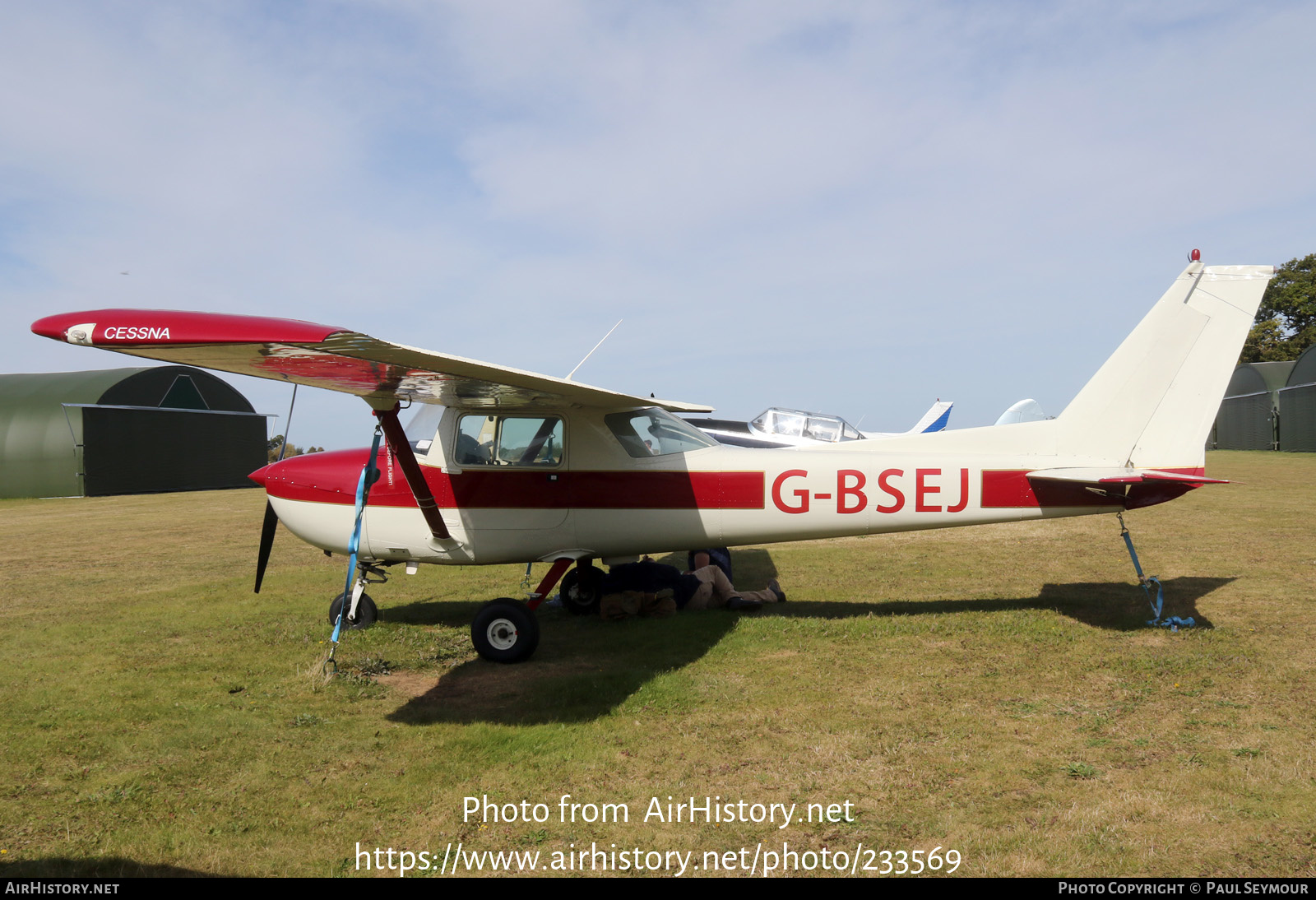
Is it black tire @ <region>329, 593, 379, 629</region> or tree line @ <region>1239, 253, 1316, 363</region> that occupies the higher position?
tree line @ <region>1239, 253, 1316, 363</region>

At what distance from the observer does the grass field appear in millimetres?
3570

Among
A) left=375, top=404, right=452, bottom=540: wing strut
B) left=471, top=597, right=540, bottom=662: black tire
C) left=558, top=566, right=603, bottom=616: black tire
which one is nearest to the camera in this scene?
left=375, top=404, right=452, bottom=540: wing strut

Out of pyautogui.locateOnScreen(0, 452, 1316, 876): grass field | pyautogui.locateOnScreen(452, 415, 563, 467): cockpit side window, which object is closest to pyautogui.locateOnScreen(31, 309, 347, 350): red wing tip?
pyautogui.locateOnScreen(0, 452, 1316, 876): grass field

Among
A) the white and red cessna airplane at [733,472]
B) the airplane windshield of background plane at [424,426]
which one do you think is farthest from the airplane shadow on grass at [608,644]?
the airplane windshield of background plane at [424,426]

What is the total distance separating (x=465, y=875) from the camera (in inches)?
131

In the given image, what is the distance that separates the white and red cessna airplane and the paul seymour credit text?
9.09 feet

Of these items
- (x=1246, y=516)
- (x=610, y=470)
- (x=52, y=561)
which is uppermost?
(x=610, y=470)

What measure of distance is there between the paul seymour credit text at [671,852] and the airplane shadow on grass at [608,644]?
4.31 ft

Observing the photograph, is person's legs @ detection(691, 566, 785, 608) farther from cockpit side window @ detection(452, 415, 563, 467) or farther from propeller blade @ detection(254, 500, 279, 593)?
propeller blade @ detection(254, 500, 279, 593)

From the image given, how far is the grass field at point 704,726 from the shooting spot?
3570 millimetres

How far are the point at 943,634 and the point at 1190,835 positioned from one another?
3378 mm

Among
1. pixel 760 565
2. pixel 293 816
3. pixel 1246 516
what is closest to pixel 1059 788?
pixel 293 816

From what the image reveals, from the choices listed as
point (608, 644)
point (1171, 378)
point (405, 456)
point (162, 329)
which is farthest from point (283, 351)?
point (1171, 378)

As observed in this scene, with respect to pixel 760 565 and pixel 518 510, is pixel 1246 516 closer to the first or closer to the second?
pixel 760 565
